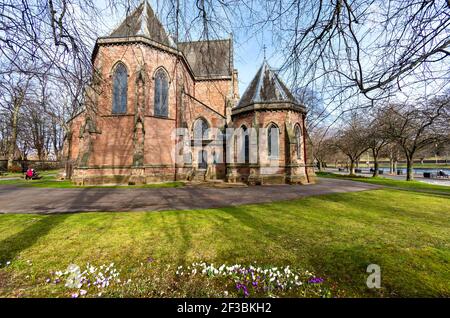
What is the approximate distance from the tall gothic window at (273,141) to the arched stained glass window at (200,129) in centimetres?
765

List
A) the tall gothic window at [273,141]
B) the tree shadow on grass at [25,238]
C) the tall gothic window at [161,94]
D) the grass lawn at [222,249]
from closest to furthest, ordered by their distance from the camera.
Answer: the grass lawn at [222,249], the tree shadow on grass at [25,238], the tall gothic window at [273,141], the tall gothic window at [161,94]

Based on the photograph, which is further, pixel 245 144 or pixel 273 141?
pixel 245 144

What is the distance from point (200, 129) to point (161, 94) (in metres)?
5.64

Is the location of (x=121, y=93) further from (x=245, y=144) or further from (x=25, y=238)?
(x=25, y=238)

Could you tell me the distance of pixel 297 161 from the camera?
16969 mm

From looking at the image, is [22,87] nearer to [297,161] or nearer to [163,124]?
[163,124]

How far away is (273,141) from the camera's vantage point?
17234 mm

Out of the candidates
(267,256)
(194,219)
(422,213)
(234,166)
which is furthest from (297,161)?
(267,256)

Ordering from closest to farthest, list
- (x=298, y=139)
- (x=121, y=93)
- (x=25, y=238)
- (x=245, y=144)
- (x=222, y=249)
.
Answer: (x=222, y=249), (x=25, y=238), (x=121, y=93), (x=245, y=144), (x=298, y=139)

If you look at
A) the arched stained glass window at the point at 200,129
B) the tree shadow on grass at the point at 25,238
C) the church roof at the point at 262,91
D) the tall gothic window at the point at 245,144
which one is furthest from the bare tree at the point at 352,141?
the tree shadow on grass at the point at 25,238

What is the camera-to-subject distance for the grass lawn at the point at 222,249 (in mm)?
2807

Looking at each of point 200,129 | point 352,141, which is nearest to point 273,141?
point 200,129

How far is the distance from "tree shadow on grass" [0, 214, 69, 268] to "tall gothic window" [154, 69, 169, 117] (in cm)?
1377

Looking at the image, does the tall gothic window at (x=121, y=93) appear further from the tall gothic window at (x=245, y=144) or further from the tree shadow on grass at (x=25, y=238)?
the tree shadow on grass at (x=25, y=238)
